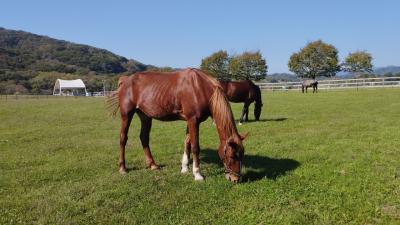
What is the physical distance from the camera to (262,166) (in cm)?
Result: 889

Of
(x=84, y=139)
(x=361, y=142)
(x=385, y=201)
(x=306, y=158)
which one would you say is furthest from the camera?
(x=84, y=139)

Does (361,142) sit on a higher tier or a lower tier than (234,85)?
lower

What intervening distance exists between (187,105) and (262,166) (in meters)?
2.20

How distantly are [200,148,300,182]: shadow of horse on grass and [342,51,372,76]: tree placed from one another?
254 ft

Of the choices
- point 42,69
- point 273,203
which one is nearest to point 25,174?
point 273,203

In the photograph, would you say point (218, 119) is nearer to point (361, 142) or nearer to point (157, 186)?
point (157, 186)

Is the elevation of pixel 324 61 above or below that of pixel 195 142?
above

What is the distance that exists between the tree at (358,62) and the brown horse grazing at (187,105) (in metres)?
78.9

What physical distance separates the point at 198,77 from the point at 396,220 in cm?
417

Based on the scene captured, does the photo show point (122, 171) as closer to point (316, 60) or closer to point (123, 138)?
point (123, 138)

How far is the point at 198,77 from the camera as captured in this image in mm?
8086

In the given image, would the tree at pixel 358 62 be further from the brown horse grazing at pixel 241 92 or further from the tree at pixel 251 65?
the brown horse grazing at pixel 241 92

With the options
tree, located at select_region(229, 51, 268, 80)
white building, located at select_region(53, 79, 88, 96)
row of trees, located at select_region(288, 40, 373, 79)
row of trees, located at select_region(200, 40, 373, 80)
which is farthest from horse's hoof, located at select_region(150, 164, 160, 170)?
white building, located at select_region(53, 79, 88, 96)

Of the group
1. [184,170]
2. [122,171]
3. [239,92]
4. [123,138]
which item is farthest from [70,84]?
[184,170]
